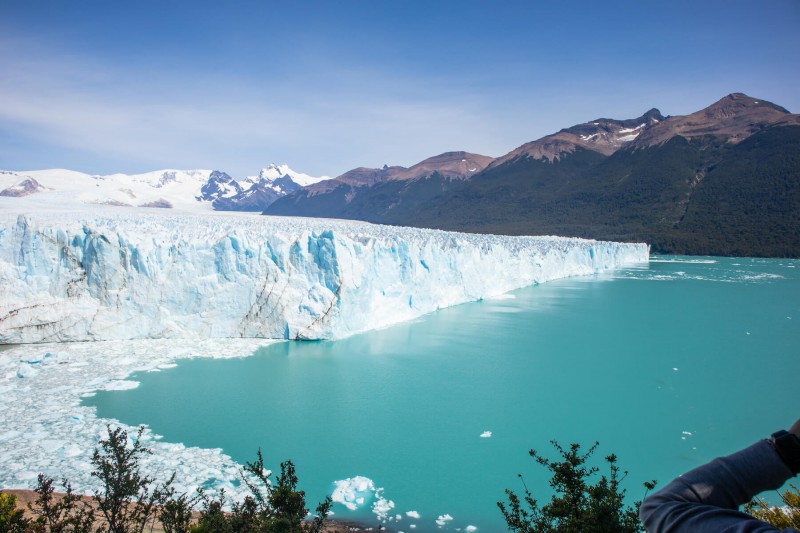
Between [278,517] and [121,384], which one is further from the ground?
[278,517]

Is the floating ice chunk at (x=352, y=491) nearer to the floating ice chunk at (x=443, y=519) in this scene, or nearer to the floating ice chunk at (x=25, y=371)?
the floating ice chunk at (x=443, y=519)

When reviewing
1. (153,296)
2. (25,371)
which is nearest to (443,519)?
(25,371)

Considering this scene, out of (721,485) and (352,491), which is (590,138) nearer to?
(352,491)

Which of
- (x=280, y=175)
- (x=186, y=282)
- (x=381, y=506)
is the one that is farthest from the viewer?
(x=280, y=175)

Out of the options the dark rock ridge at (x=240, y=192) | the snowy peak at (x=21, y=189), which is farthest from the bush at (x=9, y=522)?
the dark rock ridge at (x=240, y=192)

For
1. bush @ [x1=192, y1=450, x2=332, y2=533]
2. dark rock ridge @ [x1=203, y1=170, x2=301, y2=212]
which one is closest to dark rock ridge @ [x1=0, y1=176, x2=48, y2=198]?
dark rock ridge @ [x1=203, y1=170, x2=301, y2=212]
